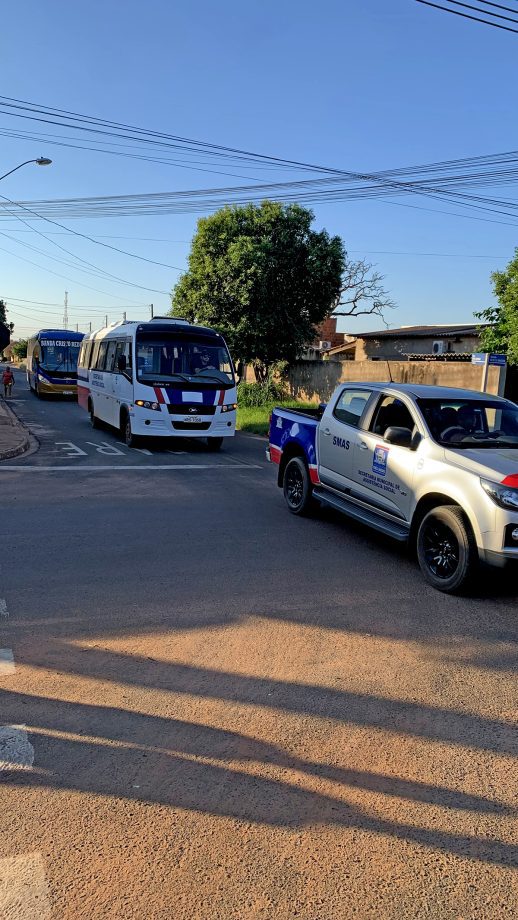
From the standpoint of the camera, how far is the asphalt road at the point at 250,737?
94.5 inches

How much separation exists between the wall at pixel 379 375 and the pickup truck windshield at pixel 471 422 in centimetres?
551

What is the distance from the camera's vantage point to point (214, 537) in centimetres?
725

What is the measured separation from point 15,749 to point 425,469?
4.07 meters

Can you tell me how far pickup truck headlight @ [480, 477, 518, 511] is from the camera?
508cm

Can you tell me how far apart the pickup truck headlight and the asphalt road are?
0.88 meters

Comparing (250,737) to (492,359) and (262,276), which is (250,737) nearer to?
(492,359)

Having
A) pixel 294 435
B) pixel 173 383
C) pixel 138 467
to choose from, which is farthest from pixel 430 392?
pixel 173 383

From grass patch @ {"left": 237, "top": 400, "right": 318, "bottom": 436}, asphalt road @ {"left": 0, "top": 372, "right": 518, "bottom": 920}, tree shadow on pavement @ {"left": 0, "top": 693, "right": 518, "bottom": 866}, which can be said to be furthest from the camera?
grass patch @ {"left": 237, "top": 400, "right": 318, "bottom": 436}

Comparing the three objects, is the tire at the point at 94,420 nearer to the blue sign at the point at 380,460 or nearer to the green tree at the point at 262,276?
the green tree at the point at 262,276

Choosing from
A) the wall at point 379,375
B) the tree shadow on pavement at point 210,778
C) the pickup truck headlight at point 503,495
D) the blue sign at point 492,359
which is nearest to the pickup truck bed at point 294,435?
the pickup truck headlight at point 503,495

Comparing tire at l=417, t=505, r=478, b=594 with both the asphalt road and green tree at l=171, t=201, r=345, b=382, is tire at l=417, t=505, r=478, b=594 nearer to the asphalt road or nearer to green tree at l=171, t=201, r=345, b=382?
the asphalt road

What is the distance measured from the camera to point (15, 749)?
3.15m

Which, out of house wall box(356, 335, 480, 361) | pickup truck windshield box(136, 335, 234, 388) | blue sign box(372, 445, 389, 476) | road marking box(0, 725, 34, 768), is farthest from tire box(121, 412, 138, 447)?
house wall box(356, 335, 480, 361)

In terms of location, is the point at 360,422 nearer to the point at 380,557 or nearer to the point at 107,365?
the point at 380,557
